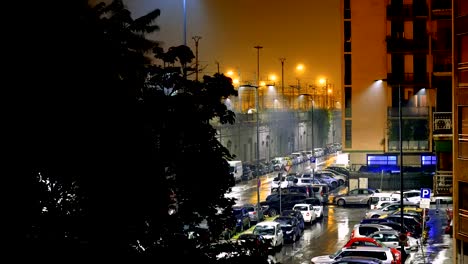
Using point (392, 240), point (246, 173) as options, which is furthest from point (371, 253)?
point (246, 173)

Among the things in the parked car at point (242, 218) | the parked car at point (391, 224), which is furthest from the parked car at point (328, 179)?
the parked car at point (391, 224)

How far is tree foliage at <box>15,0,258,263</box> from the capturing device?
30.5ft

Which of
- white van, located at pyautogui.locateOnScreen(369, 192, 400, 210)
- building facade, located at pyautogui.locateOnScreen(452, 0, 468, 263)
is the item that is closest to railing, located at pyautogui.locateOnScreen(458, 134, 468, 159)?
building facade, located at pyautogui.locateOnScreen(452, 0, 468, 263)

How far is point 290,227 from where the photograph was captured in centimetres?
2902

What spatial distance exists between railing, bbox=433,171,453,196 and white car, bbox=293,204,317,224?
7.35 meters

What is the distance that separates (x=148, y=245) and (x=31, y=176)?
200cm

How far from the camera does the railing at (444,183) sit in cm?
2569

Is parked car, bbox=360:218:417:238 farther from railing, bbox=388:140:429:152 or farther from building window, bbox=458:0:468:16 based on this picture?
railing, bbox=388:140:429:152

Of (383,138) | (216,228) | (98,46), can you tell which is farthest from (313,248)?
(383,138)

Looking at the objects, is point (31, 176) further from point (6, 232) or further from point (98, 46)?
point (98, 46)

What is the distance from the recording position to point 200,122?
35.5 ft

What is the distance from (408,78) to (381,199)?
1279cm

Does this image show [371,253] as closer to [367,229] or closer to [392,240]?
[392,240]

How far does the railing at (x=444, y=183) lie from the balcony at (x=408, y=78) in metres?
21.9
